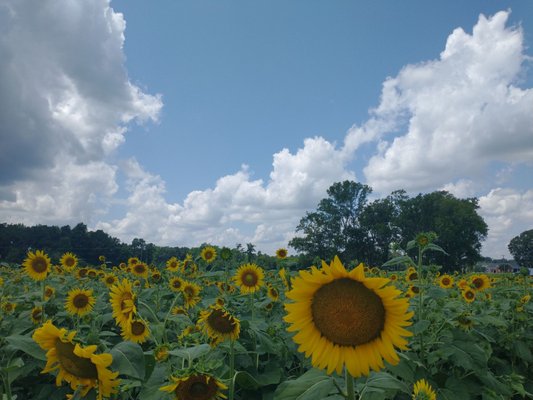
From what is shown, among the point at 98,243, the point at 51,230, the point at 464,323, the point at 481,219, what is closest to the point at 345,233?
the point at 481,219

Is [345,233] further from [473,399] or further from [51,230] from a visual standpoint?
[473,399]

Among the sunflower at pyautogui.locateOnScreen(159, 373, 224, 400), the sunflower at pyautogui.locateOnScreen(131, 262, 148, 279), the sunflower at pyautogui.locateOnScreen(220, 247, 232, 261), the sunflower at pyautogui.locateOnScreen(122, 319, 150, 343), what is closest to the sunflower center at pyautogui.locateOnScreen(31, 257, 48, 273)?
the sunflower at pyautogui.locateOnScreen(131, 262, 148, 279)

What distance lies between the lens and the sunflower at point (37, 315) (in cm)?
491

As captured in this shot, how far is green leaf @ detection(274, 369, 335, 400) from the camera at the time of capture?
1953 mm

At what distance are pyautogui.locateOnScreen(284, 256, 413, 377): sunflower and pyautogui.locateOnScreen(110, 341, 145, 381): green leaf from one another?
2.70 ft

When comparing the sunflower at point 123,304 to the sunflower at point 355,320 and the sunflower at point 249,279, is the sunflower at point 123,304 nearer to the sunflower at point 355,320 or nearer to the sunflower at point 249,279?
the sunflower at point 355,320

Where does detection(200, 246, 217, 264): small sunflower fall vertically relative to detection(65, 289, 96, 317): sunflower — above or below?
above

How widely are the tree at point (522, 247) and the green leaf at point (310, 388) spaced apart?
4707 inches

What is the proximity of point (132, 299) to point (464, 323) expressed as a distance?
3.21m

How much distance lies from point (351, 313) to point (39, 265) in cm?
585

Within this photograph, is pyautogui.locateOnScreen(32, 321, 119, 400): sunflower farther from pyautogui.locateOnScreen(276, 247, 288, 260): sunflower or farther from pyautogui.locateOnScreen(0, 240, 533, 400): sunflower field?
pyautogui.locateOnScreen(276, 247, 288, 260): sunflower

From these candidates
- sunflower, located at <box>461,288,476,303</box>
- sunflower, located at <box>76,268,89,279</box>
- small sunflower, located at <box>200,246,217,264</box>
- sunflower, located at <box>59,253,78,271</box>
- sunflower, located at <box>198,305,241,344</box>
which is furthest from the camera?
sunflower, located at <box>76,268,89,279</box>

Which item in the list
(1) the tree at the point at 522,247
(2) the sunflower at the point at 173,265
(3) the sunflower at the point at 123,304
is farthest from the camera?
(1) the tree at the point at 522,247

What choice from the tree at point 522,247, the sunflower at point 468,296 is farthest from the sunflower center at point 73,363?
the tree at point 522,247
